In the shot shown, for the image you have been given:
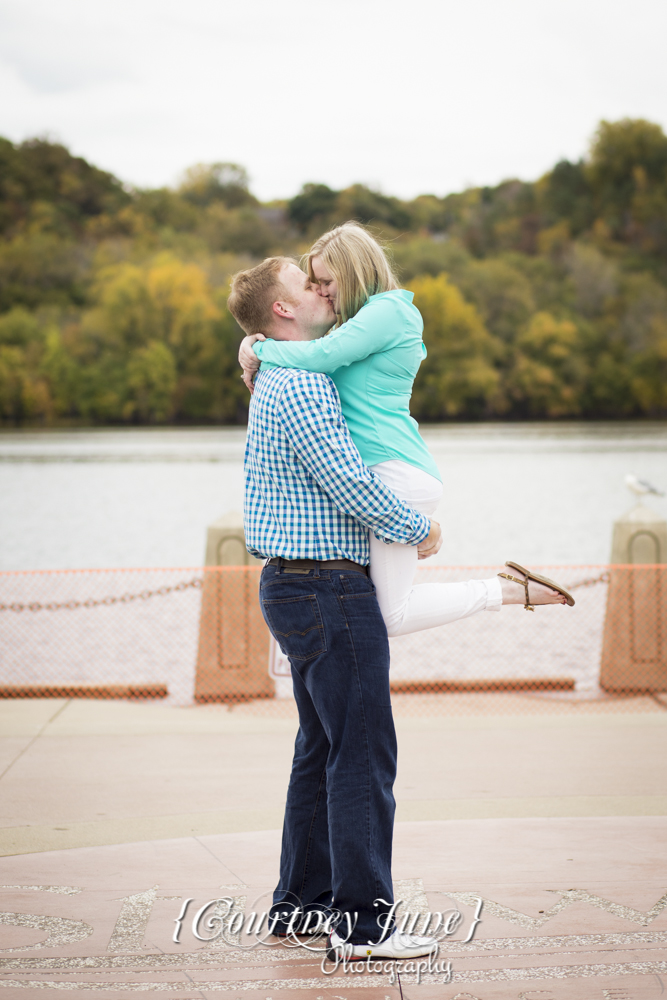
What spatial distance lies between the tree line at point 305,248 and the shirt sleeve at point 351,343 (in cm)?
7194

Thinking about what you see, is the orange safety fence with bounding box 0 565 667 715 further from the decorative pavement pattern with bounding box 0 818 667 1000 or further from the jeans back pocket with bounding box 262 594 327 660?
the jeans back pocket with bounding box 262 594 327 660

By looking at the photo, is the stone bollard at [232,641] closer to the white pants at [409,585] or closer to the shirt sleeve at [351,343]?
the white pants at [409,585]

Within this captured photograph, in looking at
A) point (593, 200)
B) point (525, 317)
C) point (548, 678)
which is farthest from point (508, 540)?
point (593, 200)

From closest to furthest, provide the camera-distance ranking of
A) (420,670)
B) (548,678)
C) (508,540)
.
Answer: (548,678) < (420,670) < (508,540)

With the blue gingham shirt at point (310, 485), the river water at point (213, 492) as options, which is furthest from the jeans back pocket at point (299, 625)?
the river water at point (213, 492)

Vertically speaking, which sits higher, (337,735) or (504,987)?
(337,735)

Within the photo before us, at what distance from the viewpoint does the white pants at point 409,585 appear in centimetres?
306

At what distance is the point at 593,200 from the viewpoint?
109688 mm

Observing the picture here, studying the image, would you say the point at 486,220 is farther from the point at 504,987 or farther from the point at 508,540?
the point at 504,987

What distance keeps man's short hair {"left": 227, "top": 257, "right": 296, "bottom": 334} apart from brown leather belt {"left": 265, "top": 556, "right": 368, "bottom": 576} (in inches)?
27.8

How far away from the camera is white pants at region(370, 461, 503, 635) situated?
3062 millimetres

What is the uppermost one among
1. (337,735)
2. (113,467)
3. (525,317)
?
(525,317)

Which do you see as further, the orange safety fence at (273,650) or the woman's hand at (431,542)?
the orange safety fence at (273,650)

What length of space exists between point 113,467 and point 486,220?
71.7m
